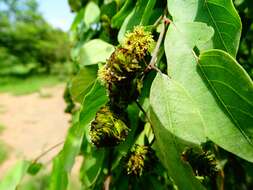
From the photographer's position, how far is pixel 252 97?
0.59m

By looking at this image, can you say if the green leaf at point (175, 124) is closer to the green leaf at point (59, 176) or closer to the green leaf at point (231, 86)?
the green leaf at point (231, 86)

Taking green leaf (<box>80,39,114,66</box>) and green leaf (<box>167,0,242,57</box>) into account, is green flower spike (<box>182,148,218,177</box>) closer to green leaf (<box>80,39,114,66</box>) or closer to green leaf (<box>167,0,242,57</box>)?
green leaf (<box>167,0,242,57</box>)

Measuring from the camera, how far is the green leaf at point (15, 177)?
1047 millimetres

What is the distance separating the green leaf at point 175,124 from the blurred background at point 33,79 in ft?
1.35

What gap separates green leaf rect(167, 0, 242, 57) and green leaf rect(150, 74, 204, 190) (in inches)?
5.1

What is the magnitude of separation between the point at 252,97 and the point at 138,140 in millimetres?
422

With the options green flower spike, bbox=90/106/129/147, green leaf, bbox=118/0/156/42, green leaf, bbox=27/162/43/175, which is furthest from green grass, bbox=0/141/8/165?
green flower spike, bbox=90/106/129/147

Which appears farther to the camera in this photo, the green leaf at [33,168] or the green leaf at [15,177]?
the green leaf at [33,168]

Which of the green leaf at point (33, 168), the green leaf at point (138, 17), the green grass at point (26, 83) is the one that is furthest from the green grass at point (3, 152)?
the green leaf at point (138, 17)

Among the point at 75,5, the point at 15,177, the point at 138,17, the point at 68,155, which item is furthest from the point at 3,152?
the point at 138,17

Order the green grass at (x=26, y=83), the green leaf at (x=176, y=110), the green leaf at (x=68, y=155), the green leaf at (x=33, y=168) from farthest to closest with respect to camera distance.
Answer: the green grass at (x=26, y=83), the green leaf at (x=33, y=168), the green leaf at (x=68, y=155), the green leaf at (x=176, y=110)

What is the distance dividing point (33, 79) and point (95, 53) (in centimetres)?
1608

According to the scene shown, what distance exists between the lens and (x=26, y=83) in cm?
1548

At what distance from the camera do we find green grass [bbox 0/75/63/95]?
13.6 metres
